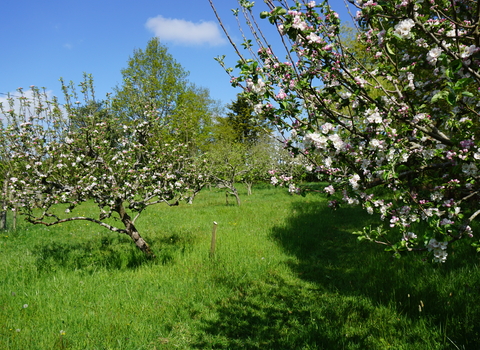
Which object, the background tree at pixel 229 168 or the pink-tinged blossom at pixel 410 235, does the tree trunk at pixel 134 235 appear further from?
the background tree at pixel 229 168

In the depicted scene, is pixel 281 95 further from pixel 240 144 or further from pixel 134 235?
pixel 240 144

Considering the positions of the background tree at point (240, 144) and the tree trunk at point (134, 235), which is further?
the background tree at point (240, 144)

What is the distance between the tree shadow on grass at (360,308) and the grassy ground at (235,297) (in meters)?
0.02

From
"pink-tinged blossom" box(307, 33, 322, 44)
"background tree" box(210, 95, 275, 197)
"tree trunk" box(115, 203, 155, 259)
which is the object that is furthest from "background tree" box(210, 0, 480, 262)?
"background tree" box(210, 95, 275, 197)

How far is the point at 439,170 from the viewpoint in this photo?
3.23 m

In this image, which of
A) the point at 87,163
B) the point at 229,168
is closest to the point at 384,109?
the point at 87,163

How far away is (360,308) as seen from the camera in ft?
17.4

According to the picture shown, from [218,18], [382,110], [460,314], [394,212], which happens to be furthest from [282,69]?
[460,314]

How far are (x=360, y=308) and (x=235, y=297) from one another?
7.13 feet

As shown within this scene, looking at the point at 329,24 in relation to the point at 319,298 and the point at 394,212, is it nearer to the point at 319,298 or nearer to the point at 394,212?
the point at 394,212

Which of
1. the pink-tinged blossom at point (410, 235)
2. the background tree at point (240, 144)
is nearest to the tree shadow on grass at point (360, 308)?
the pink-tinged blossom at point (410, 235)

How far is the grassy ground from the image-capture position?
14.6 ft

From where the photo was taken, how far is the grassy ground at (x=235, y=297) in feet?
14.6

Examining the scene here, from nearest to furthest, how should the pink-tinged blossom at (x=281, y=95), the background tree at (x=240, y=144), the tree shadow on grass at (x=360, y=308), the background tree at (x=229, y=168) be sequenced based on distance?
the pink-tinged blossom at (x=281, y=95) < the tree shadow on grass at (x=360, y=308) < the background tree at (x=229, y=168) < the background tree at (x=240, y=144)
